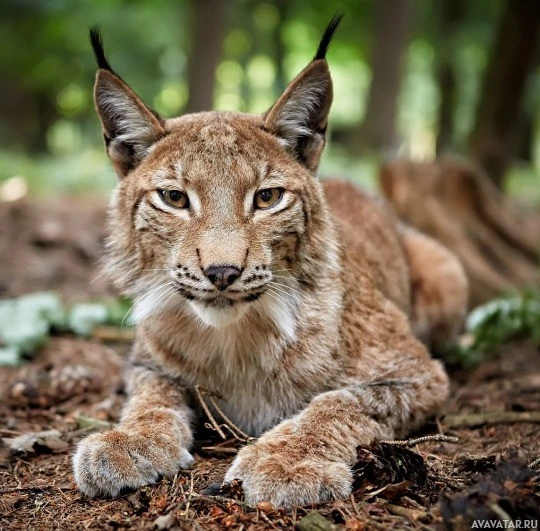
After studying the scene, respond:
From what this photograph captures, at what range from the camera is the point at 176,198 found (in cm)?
361

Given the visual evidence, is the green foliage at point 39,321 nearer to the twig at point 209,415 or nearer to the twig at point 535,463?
the twig at point 209,415

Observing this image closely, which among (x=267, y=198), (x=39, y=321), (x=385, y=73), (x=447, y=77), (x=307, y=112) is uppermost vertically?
(x=447, y=77)

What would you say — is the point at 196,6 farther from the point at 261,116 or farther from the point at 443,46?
the point at 261,116

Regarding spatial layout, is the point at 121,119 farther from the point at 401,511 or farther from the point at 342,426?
the point at 401,511

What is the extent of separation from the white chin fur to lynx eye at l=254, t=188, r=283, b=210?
57cm

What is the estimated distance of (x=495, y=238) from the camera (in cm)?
813

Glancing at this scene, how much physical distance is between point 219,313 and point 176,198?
0.68 meters

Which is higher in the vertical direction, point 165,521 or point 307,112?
point 307,112

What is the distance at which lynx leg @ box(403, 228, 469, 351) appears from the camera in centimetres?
576

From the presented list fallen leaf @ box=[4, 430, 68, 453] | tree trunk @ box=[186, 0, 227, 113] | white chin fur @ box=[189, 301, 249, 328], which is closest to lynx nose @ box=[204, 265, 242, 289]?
white chin fur @ box=[189, 301, 249, 328]

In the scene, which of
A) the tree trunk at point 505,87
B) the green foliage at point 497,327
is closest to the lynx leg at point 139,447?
the green foliage at point 497,327

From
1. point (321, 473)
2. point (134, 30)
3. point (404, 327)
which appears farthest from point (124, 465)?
point (134, 30)

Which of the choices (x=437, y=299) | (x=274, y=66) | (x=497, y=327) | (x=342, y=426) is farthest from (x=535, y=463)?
(x=274, y=66)

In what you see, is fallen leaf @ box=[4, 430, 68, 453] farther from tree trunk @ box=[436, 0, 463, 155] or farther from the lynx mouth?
tree trunk @ box=[436, 0, 463, 155]
